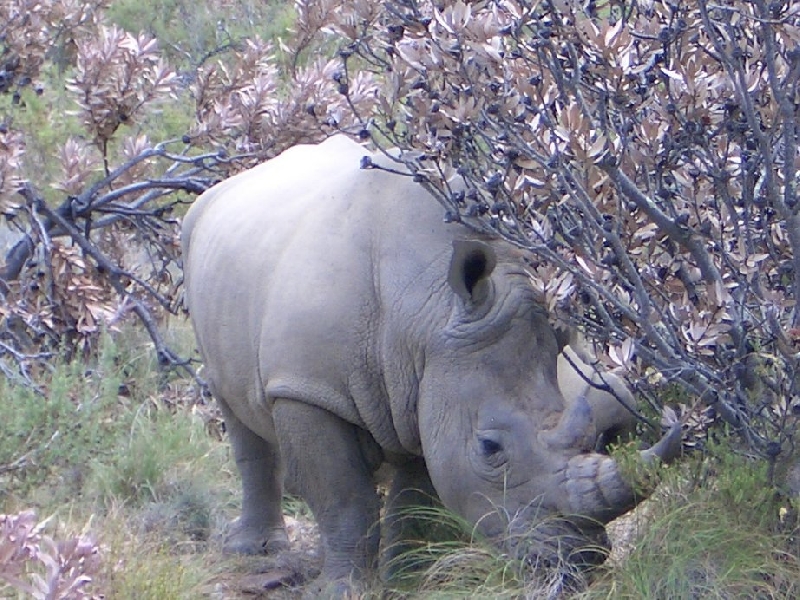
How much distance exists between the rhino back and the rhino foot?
656 mm

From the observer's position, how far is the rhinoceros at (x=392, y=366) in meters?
4.65

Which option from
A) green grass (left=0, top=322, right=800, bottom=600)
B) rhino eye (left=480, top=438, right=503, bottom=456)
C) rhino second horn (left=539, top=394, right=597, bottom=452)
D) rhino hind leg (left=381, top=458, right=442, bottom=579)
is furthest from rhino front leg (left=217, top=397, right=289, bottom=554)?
rhino second horn (left=539, top=394, right=597, bottom=452)

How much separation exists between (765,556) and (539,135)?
1456 millimetres

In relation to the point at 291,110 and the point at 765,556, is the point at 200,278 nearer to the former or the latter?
the point at 291,110

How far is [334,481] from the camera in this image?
5223 millimetres

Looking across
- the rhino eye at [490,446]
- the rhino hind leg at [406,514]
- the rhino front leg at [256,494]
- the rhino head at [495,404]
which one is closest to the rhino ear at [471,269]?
the rhino head at [495,404]

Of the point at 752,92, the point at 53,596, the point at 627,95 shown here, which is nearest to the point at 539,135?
the point at 627,95

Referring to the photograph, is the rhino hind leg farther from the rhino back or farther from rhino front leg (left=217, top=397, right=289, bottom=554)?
rhino front leg (left=217, top=397, right=289, bottom=554)

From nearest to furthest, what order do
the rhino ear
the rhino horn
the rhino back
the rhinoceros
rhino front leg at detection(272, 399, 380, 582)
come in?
the rhino horn, the rhinoceros, the rhino ear, the rhino back, rhino front leg at detection(272, 399, 380, 582)

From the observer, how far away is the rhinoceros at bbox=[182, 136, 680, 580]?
15.3ft

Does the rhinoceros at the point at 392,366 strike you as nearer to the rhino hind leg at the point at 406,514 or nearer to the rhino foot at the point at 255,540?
the rhino hind leg at the point at 406,514

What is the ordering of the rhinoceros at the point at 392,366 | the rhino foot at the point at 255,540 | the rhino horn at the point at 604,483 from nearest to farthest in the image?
the rhino horn at the point at 604,483, the rhinoceros at the point at 392,366, the rhino foot at the point at 255,540

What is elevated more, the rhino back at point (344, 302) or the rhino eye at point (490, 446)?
the rhino back at point (344, 302)

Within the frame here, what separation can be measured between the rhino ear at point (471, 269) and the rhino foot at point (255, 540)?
1.88 m
